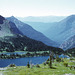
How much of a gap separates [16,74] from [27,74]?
4414 mm

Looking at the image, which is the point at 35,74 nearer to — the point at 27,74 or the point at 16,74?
the point at 27,74

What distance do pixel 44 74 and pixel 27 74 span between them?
19.9ft

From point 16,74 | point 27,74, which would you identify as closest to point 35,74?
point 27,74

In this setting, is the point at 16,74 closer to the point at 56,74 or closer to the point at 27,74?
the point at 27,74

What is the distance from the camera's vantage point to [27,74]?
2330 inches

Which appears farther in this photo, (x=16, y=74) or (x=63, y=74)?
(x=16, y=74)

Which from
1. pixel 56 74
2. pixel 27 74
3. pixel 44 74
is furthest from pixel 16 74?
pixel 56 74

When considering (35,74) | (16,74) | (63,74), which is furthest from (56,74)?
(16,74)

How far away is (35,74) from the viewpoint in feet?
192

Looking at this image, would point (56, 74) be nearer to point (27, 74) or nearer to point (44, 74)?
point (44, 74)

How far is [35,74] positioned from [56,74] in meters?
7.30

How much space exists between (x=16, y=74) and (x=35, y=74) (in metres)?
7.24

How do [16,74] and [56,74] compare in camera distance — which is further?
[16,74]

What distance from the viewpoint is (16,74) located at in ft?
200
